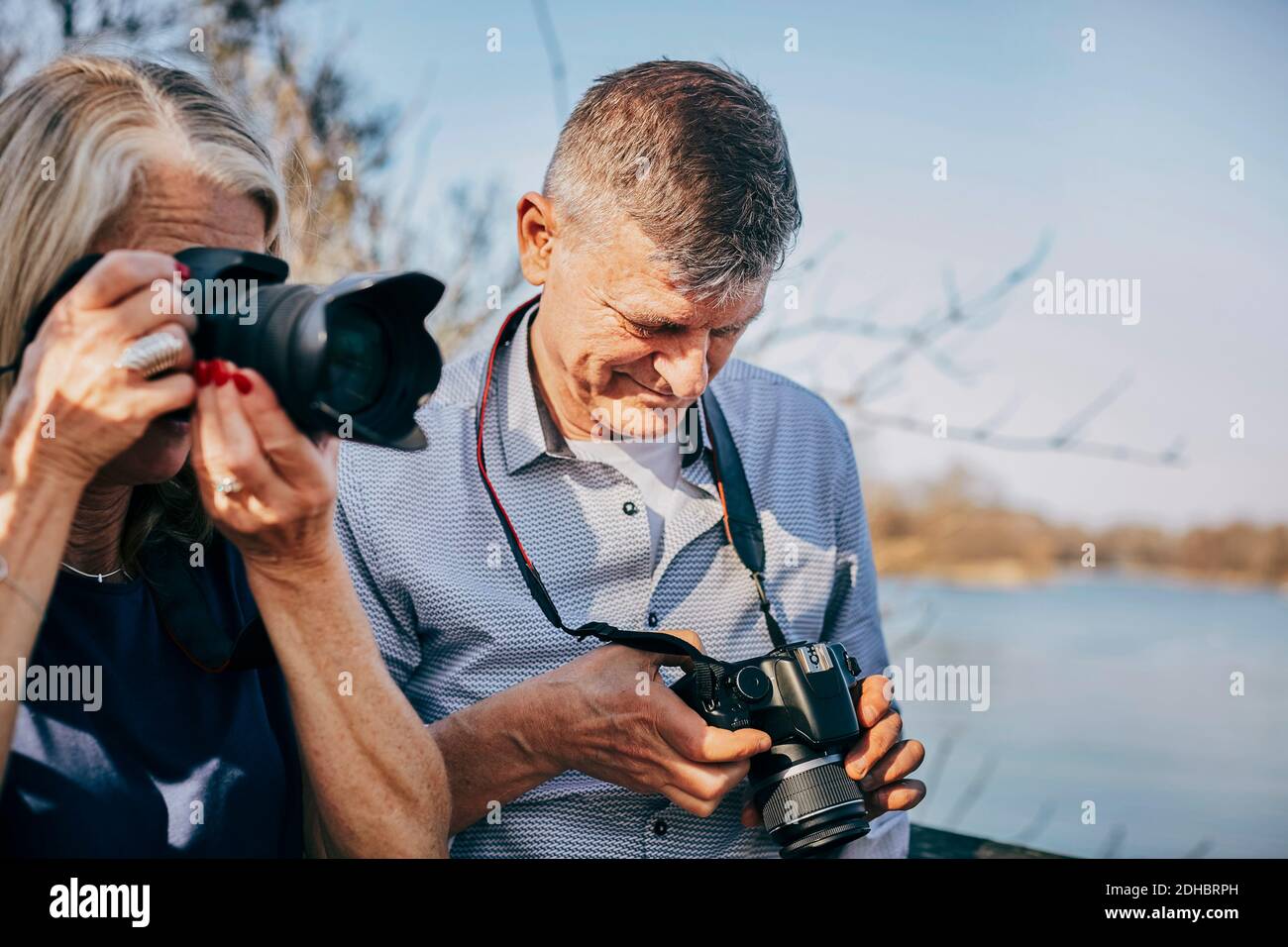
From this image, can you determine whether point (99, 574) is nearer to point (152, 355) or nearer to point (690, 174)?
point (152, 355)

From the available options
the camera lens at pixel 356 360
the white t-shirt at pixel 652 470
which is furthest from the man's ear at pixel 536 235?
the camera lens at pixel 356 360

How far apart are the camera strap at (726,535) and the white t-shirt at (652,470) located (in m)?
0.05

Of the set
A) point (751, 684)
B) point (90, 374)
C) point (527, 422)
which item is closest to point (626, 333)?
point (527, 422)

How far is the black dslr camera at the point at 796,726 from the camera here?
1328mm

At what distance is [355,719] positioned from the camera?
1.22 meters

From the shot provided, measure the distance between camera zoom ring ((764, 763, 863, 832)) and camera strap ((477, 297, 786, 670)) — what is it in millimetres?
138

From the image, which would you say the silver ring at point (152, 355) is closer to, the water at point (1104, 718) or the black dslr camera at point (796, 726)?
the black dslr camera at point (796, 726)

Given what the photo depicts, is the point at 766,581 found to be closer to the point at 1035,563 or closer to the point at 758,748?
the point at 758,748

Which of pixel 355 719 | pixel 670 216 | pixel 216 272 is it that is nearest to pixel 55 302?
pixel 216 272

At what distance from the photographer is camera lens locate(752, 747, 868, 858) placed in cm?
132

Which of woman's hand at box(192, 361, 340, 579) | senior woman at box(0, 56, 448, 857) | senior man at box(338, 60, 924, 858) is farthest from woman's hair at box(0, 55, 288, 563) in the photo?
senior man at box(338, 60, 924, 858)

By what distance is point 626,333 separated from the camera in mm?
1520

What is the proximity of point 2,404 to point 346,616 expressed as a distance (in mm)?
360

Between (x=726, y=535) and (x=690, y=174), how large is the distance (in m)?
0.47
